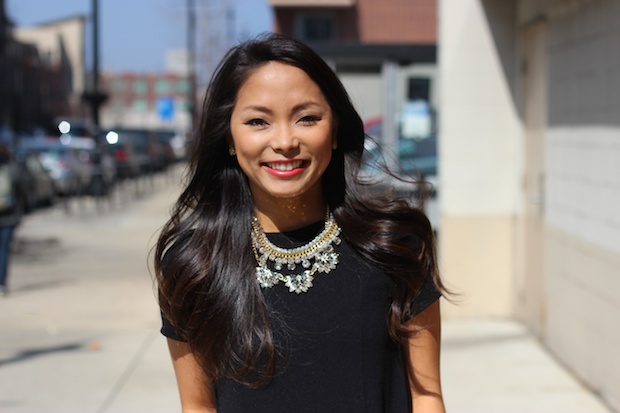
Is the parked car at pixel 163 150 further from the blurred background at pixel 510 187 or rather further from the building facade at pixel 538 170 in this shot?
the building facade at pixel 538 170

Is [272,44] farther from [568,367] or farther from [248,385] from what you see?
[568,367]

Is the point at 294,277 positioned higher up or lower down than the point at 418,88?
lower down

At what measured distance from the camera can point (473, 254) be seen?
7.98m

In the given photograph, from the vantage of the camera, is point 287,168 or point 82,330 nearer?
point 287,168

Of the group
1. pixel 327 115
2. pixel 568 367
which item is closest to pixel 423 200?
pixel 327 115

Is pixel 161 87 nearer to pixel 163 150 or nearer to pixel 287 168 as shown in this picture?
pixel 163 150

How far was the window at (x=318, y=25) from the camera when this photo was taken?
2471 cm

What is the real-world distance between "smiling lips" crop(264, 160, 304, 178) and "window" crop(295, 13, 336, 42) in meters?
22.9

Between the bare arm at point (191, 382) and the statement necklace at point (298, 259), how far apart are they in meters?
0.24

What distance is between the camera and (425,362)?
2.21 m

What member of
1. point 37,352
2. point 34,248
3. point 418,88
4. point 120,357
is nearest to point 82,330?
point 37,352

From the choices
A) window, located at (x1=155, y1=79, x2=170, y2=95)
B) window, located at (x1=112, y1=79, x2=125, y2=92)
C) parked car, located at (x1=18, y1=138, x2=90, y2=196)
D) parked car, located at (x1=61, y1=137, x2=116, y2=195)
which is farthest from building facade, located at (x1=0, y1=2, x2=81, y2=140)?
parked car, located at (x1=61, y1=137, x2=116, y2=195)

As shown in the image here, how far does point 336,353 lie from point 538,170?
5593mm

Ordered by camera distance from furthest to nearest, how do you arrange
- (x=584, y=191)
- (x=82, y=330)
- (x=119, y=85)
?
(x=119, y=85) < (x=82, y=330) < (x=584, y=191)
